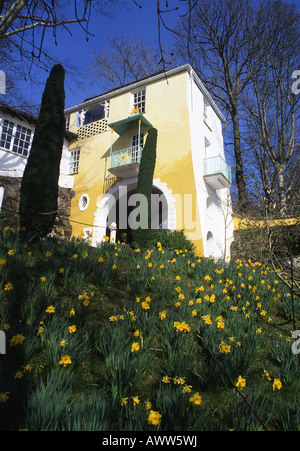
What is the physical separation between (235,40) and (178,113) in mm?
5950

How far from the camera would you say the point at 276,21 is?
40.0 ft

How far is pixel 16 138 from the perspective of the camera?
12.9 metres

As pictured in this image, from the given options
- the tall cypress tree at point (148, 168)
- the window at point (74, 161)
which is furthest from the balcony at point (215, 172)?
the window at point (74, 161)

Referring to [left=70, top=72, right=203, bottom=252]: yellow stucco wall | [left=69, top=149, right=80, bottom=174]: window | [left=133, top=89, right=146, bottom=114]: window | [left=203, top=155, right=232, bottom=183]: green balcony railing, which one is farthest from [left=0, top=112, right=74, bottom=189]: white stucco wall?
[left=203, top=155, right=232, bottom=183]: green balcony railing

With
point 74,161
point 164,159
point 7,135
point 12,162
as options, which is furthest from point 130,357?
point 74,161

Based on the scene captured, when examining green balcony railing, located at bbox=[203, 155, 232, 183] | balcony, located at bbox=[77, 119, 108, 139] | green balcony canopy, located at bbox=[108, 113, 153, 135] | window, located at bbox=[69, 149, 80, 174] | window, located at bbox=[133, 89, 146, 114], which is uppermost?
window, located at bbox=[133, 89, 146, 114]

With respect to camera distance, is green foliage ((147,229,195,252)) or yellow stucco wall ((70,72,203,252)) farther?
yellow stucco wall ((70,72,203,252))

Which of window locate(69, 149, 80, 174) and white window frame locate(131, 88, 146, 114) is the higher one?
white window frame locate(131, 88, 146, 114)

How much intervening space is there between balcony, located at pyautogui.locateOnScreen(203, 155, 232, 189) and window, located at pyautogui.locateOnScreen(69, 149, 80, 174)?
7.51 metres

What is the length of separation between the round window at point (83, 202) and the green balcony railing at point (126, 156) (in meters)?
2.41

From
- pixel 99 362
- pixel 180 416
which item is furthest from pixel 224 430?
pixel 99 362

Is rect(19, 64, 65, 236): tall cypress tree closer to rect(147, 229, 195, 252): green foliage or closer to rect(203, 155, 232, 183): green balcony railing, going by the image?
rect(147, 229, 195, 252): green foliage

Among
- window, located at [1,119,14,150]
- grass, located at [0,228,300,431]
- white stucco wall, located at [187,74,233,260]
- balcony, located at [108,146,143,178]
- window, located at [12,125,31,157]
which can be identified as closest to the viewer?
grass, located at [0,228,300,431]

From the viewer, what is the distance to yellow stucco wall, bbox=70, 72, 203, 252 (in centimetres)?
1152
